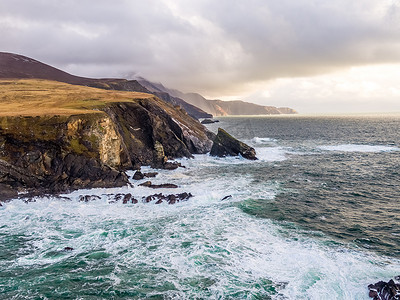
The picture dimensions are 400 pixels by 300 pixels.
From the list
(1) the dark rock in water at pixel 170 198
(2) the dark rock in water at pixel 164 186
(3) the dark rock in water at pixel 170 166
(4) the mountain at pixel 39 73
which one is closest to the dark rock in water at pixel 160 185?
(2) the dark rock in water at pixel 164 186

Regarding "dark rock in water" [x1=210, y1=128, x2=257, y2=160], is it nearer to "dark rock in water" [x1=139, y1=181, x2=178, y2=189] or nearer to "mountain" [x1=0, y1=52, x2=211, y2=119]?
"dark rock in water" [x1=139, y1=181, x2=178, y2=189]

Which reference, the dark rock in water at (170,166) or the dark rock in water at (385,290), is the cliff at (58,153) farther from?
the dark rock in water at (385,290)

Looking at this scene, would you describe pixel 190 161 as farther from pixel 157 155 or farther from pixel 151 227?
pixel 151 227

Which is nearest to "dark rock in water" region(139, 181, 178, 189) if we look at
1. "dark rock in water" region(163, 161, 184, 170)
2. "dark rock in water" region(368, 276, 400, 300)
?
"dark rock in water" region(163, 161, 184, 170)

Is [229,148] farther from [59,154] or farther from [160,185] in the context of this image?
[59,154]

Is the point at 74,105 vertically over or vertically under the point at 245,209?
over

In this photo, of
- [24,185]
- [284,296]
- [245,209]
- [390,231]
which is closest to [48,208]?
[24,185]

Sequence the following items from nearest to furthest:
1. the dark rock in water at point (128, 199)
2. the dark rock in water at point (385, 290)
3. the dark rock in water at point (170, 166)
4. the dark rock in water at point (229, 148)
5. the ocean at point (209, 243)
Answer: the dark rock in water at point (385, 290) < the ocean at point (209, 243) < the dark rock in water at point (128, 199) < the dark rock in water at point (170, 166) < the dark rock in water at point (229, 148)
